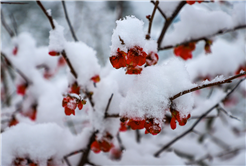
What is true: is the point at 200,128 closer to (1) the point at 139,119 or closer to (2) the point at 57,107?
(2) the point at 57,107

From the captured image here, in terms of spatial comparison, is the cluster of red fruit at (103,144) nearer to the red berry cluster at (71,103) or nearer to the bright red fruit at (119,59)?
the red berry cluster at (71,103)

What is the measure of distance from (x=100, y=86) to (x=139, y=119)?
51cm

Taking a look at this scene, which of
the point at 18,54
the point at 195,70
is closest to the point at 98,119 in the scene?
the point at 18,54

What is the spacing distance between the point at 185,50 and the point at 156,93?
70 cm

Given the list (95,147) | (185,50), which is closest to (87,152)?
(95,147)

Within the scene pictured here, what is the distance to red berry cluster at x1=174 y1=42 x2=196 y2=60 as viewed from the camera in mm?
1109

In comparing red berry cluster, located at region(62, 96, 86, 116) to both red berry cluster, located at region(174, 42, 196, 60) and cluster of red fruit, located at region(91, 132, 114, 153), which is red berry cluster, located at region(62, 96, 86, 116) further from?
red berry cluster, located at region(174, 42, 196, 60)

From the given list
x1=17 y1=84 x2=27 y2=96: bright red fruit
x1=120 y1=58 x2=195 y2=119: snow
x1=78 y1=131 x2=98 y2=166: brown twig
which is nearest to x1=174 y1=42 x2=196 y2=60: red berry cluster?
x1=120 y1=58 x2=195 y2=119: snow

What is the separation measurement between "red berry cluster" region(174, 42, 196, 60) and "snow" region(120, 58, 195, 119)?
569 millimetres

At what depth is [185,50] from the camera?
1.12 meters

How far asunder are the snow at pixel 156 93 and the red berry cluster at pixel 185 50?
57cm

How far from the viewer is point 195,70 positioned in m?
2.00

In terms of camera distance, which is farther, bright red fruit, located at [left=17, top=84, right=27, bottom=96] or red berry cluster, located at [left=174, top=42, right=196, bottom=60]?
bright red fruit, located at [left=17, top=84, right=27, bottom=96]

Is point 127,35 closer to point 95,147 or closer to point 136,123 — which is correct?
point 136,123
